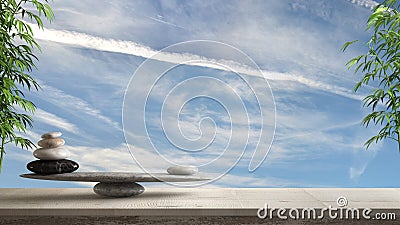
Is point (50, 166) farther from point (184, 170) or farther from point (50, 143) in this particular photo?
point (184, 170)

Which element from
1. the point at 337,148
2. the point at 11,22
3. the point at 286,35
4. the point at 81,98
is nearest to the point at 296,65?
the point at 286,35

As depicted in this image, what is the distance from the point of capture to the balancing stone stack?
3312 millimetres

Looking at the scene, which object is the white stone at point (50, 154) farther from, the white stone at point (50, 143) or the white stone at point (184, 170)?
the white stone at point (184, 170)

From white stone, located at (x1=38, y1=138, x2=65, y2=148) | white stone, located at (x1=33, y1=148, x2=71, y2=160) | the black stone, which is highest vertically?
white stone, located at (x1=38, y1=138, x2=65, y2=148)

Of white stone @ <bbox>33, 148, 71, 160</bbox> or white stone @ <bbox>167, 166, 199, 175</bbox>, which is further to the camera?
white stone @ <bbox>167, 166, 199, 175</bbox>

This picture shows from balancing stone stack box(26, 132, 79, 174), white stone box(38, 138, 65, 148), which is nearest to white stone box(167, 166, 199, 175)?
balancing stone stack box(26, 132, 79, 174)

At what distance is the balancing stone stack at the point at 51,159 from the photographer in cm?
331

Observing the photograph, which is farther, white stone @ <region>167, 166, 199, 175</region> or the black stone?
white stone @ <region>167, 166, 199, 175</region>

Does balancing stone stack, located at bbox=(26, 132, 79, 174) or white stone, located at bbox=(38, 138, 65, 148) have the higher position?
white stone, located at bbox=(38, 138, 65, 148)

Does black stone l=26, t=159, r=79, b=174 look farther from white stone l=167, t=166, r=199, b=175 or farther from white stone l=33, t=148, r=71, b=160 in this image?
white stone l=167, t=166, r=199, b=175

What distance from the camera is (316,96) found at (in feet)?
16.4

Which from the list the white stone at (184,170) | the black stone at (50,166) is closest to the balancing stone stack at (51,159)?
the black stone at (50,166)

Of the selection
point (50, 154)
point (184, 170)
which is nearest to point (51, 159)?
point (50, 154)

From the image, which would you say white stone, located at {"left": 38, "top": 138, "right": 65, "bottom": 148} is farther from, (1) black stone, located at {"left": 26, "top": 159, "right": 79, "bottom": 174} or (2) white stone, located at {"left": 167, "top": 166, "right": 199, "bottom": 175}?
(2) white stone, located at {"left": 167, "top": 166, "right": 199, "bottom": 175}
